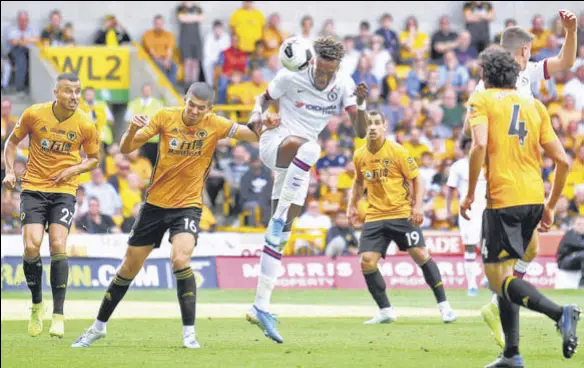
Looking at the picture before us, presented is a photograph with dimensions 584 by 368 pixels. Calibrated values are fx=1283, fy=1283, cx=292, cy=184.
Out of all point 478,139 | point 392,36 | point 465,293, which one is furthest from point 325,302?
point 392,36

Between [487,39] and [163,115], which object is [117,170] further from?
[163,115]

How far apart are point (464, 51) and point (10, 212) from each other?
12218 millimetres

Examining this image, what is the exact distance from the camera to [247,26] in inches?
1193

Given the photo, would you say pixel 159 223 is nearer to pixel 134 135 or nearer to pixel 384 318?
pixel 134 135

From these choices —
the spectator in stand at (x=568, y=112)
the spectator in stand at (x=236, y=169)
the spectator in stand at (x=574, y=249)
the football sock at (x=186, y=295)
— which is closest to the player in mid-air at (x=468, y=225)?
the spectator in stand at (x=574, y=249)

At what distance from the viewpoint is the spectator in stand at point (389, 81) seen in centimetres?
2986

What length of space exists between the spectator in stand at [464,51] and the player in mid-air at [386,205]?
606 inches

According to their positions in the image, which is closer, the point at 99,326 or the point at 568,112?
the point at 99,326

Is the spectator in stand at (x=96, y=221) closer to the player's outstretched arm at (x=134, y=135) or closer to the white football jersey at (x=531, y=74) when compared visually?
the player's outstretched arm at (x=134, y=135)

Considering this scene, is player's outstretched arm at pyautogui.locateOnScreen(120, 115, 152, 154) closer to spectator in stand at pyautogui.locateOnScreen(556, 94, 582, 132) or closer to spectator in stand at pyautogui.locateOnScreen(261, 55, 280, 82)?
spectator in stand at pyautogui.locateOnScreen(261, 55, 280, 82)

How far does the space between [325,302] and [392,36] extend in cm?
1272

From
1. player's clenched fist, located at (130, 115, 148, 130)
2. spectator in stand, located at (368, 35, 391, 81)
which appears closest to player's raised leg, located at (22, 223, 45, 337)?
player's clenched fist, located at (130, 115, 148, 130)

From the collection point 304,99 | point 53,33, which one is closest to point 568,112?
point 53,33

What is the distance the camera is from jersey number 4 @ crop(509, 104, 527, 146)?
984cm
